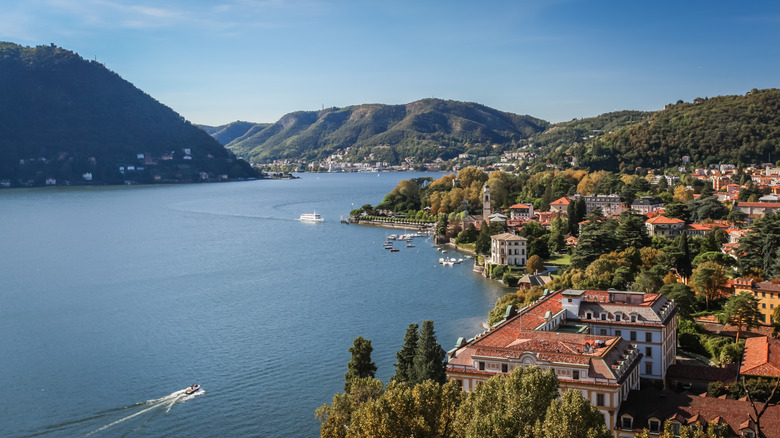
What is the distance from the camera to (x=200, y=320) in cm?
2134

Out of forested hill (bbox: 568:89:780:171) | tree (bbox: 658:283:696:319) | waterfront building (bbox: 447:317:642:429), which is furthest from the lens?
forested hill (bbox: 568:89:780:171)

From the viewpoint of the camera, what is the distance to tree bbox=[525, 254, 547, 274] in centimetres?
2800

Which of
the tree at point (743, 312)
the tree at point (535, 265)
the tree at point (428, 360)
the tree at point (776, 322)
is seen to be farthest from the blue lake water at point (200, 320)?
the tree at point (776, 322)

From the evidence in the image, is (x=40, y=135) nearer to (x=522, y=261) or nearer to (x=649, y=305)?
(x=522, y=261)

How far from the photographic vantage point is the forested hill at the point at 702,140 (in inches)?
2244

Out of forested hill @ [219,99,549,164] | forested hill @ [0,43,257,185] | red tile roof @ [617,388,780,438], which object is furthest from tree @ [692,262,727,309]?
forested hill @ [219,99,549,164]

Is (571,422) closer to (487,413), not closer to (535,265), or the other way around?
(487,413)

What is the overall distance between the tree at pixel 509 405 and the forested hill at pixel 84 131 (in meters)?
94.9

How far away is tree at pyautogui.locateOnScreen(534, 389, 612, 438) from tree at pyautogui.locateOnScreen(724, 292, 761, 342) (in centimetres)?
1014

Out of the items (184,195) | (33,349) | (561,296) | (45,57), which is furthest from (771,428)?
(45,57)

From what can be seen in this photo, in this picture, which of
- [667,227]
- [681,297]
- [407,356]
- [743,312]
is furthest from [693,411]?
[667,227]

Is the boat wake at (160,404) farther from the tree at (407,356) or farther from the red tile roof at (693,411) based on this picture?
the red tile roof at (693,411)

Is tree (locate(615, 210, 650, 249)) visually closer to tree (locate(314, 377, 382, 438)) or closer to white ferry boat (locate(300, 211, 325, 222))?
tree (locate(314, 377, 382, 438))

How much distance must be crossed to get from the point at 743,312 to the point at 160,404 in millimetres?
12886
